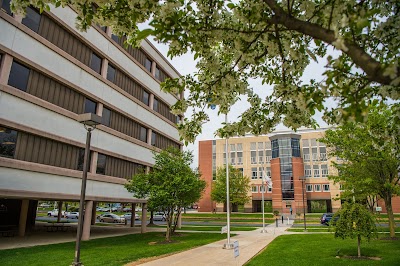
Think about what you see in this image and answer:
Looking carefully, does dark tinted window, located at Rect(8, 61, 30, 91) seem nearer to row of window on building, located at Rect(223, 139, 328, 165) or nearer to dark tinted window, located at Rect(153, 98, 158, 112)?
dark tinted window, located at Rect(153, 98, 158, 112)

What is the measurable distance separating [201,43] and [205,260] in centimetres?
1091

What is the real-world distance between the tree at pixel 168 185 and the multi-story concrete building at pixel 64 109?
3451 millimetres

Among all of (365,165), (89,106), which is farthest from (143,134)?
(365,165)

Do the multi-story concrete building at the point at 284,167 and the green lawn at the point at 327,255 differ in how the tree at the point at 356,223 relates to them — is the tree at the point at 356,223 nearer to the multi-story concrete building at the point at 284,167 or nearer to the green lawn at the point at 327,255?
the green lawn at the point at 327,255

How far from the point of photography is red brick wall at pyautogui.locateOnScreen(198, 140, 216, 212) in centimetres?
7712

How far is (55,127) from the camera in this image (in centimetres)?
1764

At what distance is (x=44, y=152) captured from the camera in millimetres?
16938

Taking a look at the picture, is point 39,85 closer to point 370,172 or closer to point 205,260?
point 205,260

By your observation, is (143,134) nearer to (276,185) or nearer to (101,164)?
(101,164)

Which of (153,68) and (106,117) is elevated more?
(153,68)

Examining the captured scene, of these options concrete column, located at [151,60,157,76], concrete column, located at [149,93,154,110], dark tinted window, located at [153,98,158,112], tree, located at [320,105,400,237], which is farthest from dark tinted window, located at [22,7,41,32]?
tree, located at [320,105,400,237]

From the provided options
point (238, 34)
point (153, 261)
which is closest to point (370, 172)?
point (153, 261)

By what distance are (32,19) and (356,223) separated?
20242mm

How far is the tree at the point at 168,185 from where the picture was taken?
19906 mm
